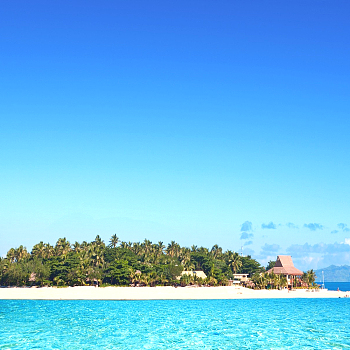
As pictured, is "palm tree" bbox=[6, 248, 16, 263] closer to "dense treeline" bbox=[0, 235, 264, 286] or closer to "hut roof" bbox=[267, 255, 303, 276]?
"dense treeline" bbox=[0, 235, 264, 286]

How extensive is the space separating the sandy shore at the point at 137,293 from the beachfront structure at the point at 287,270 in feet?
64.5

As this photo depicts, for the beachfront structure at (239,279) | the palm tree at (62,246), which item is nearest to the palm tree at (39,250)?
the palm tree at (62,246)

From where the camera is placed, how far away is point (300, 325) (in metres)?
49.9

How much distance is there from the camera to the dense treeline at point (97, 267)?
103 meters

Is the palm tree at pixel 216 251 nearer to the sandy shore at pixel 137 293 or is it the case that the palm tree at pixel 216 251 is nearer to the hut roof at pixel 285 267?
the hut roof at pixel 285 267

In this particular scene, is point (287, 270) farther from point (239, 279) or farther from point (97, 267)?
point (97, 267)

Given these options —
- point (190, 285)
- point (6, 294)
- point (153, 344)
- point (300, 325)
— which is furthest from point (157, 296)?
point (153, 344)

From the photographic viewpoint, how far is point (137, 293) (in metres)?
96.3

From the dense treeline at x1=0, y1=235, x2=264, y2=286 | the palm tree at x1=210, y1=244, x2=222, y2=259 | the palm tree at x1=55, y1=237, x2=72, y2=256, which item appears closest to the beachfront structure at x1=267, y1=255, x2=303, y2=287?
the dense treeline at x1=0, y1=235, x2=264, y2=286

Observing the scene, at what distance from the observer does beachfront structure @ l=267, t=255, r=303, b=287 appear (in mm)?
131625

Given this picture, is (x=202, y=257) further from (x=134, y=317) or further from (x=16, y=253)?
(x=134, y=317)

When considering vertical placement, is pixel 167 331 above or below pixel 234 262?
below

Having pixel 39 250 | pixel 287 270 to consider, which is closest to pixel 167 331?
pixel 39 250

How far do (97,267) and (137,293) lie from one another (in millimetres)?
27118
